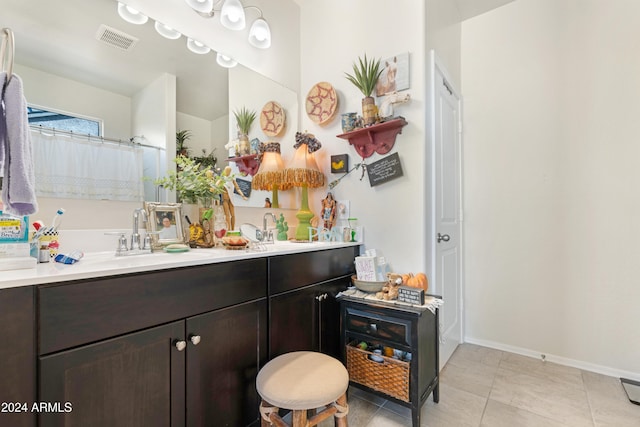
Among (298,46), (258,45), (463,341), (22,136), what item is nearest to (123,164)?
(22,136)

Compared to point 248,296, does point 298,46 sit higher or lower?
higher

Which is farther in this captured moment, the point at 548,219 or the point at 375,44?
the point at 548,219

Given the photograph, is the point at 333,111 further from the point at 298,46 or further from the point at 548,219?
the point at 548,219

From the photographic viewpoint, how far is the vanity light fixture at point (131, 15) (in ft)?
4.52

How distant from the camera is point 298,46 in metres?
2.41

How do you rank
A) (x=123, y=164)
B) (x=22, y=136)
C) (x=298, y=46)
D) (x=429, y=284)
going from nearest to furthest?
(x=22, y=136)
(x=123, y=164)
(x=429, y=284)
(x=298, y=46)

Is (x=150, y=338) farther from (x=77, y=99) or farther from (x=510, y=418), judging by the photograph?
(x=510, y=418)

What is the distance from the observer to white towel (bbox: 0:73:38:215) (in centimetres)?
80

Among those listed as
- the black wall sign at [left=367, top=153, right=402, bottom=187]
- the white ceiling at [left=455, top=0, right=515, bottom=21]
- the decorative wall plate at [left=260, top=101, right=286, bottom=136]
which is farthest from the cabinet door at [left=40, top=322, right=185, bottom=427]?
the white ceiling at [left=455, top=0, right=515, bottom=21]

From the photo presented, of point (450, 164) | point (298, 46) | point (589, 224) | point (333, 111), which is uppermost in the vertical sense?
point (298, 46)

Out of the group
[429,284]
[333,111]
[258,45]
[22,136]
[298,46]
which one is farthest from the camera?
[298,46]

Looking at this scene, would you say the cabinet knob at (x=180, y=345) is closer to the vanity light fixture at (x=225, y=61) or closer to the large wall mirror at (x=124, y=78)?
the large wall mirror at (x=124, y=78)

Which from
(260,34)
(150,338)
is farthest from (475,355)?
(260,34)

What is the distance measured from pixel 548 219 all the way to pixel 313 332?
202 centimetres
